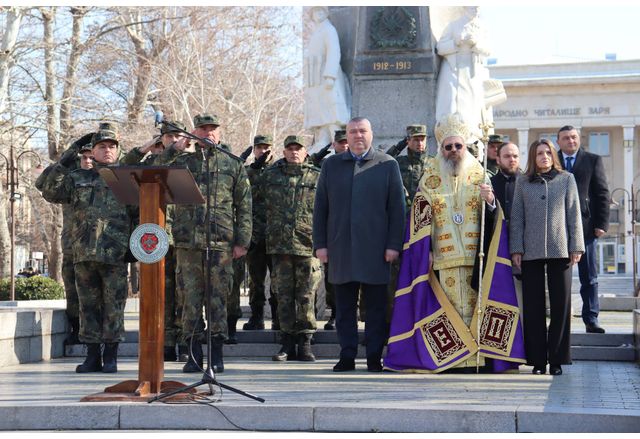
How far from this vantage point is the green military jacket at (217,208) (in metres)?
10.2

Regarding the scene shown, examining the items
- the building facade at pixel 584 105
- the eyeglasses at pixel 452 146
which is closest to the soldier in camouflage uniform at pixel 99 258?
the eyeglasses at pixel 452 146

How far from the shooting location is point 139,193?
8539 millimetres

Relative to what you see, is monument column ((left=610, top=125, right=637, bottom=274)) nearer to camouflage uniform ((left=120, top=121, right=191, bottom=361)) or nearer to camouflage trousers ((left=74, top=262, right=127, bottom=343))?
camouflage uniform ((left=120, top=121, right=191, bottom=361))

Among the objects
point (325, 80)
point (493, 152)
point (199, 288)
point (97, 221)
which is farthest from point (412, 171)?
point (325, 80)

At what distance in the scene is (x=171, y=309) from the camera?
11.4 metres

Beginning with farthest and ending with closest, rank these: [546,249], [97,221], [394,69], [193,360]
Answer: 1. [394,69]
2. [97,221]
3. [546,249]
4. [193,360]

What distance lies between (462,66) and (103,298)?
657 centimetres

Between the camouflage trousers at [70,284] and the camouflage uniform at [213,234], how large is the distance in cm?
185

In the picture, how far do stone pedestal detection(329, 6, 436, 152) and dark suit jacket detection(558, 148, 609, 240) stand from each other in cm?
378

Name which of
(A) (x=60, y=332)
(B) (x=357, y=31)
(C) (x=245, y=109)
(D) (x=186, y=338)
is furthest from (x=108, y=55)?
(D) (x=186, y=338)

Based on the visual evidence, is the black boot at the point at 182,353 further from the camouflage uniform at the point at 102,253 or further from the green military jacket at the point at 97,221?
the green military jacket at the point at 97,221

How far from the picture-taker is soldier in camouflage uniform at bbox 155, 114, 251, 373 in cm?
1018

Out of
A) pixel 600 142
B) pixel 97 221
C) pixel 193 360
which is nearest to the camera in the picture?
pixel 193 360

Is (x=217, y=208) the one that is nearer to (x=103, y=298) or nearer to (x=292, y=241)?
(x=292, y=241)
